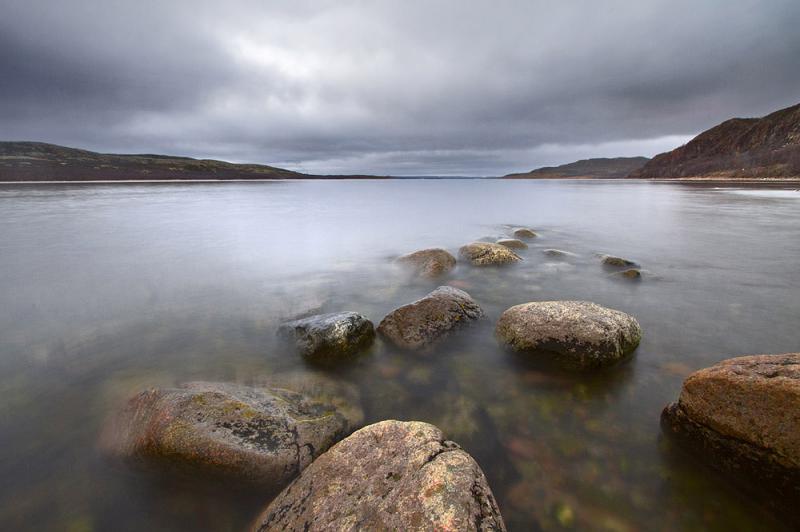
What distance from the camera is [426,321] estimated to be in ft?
21.8

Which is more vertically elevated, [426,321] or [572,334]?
[572,334]

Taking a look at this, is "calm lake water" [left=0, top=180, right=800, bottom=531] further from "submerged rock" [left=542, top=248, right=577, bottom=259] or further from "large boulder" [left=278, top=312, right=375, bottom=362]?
"submerged rock" [left=542, top=248, right=577, bottom=259]

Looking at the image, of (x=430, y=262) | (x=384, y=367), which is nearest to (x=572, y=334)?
(x=384, y=367)

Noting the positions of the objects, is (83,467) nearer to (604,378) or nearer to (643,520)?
(643,520)

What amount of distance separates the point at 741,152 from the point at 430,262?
18361 centimetres

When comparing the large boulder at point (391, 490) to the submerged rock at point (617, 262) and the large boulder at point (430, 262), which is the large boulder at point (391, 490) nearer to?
the large boulder at point (430, 262)

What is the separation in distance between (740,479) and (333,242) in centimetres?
1588

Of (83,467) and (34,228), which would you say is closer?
(83,467)

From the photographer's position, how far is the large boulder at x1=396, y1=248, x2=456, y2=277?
1098 cm

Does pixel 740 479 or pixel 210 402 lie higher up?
pixel 210 402

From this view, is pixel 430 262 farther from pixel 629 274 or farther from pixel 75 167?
pixel 75 167

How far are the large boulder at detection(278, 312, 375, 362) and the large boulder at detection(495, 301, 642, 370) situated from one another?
2.55 m

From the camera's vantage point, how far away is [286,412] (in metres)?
4.36

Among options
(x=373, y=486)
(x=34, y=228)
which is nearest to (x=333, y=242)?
(x=373, y=486)
